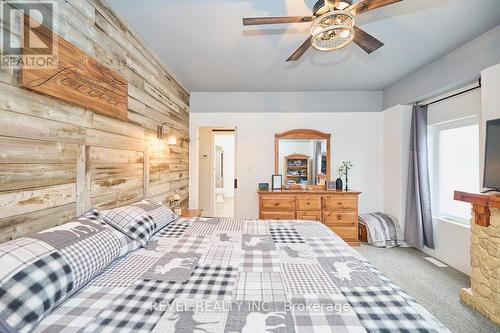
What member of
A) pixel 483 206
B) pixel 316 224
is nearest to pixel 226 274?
pixel 316 224

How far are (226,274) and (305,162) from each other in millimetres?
3088

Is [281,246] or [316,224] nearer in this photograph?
[281,246]

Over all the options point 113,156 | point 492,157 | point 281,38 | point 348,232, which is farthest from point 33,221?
point 348,232

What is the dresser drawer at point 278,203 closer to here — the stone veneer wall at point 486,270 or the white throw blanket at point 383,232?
the white throw blanket at point 383,232

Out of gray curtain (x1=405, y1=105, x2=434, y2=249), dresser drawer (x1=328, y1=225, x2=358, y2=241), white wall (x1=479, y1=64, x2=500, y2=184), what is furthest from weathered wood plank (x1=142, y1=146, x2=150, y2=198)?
gray curtain (x1=405, y1=105, x2=434, y2=249)

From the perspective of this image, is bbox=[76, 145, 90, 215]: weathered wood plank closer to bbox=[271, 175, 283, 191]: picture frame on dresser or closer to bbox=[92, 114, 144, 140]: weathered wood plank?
bbox=[92, 114, 144, 140]: weathered wood plank

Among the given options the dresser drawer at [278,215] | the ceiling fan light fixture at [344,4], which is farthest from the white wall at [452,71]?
the dresser drawer at [278,215]

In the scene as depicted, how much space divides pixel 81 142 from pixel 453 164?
4.24 m

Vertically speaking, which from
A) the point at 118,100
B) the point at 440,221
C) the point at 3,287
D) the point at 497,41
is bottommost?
the point at 440,221

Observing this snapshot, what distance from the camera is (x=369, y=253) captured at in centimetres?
313

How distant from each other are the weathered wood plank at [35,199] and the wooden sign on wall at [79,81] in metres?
0.58

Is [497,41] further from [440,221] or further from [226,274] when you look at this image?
[226,274]

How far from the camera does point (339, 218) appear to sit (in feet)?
11.3

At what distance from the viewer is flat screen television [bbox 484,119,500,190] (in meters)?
A: 1.78
